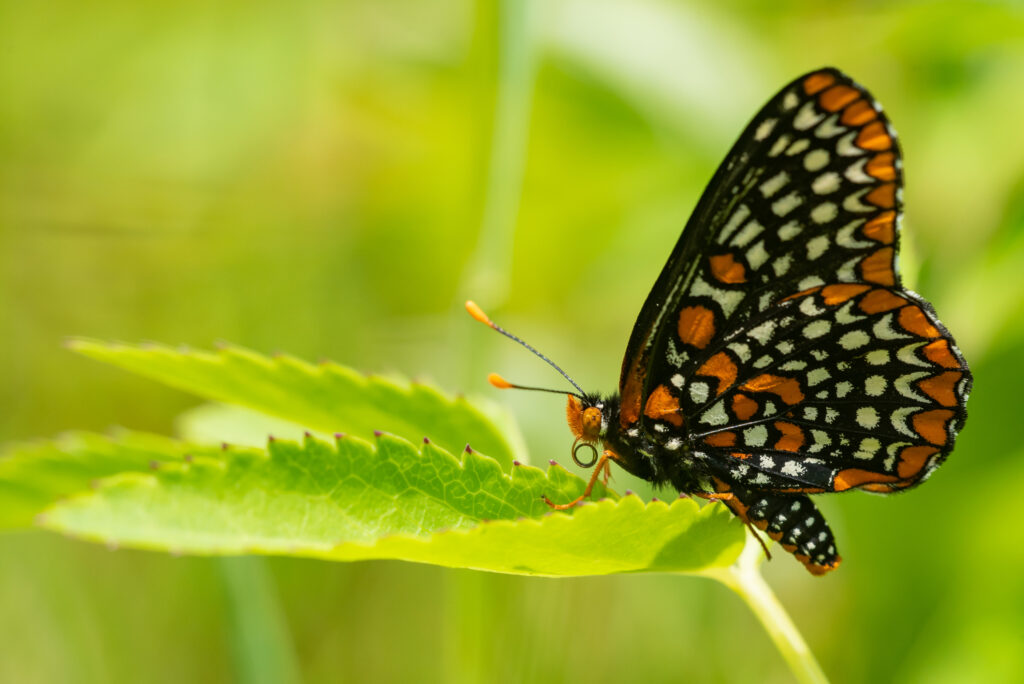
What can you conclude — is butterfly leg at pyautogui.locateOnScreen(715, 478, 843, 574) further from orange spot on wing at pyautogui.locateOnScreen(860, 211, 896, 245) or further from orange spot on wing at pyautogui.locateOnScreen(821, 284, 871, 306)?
orange spot on wing at pyautogui.locateOnScreen(860, 211, 896, 245)

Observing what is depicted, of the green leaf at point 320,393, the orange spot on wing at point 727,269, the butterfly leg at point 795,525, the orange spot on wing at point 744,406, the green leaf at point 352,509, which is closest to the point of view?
the green leaf at point 352,509

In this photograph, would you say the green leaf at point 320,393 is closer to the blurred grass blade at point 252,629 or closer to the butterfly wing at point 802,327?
the butterfly wing at point 802,327

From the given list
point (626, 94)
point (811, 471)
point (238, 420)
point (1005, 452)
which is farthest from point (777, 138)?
point (626, 94)

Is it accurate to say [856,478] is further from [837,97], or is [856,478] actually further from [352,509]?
[352,509]

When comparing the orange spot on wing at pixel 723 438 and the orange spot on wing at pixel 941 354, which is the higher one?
the orange spot on wing at pixel 941 354

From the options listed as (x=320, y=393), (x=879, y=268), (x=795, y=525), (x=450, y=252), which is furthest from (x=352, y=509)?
(x=450, y=252)

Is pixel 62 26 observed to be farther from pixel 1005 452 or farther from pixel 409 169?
pixel 1005 452

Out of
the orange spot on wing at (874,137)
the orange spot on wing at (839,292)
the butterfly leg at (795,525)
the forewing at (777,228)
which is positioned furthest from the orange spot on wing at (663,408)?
the orange spot on wing at (874,137)
